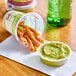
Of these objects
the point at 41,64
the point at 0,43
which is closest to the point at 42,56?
Result: the point at 41,64

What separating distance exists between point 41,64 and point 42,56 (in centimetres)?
4

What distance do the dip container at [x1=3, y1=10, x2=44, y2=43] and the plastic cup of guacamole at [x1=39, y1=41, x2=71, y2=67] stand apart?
0.53 ft

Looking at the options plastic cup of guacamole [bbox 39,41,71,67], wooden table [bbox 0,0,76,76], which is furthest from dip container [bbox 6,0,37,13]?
plastic cup of guacamole [bbox 39,41,71,67]

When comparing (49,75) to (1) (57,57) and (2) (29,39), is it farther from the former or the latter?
(2) (29,39)

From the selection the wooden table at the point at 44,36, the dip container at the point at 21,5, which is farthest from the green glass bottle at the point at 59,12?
the dip container at the point at 21,5

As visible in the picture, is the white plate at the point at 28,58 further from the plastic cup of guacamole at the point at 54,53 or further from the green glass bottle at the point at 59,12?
the green glass bottle at the point at 59,12

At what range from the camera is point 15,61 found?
3.68 ft

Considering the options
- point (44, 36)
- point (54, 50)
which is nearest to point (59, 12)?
point (44, 36)

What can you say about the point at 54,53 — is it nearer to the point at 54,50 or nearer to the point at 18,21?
the point at 54,50

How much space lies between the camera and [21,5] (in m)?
1.44

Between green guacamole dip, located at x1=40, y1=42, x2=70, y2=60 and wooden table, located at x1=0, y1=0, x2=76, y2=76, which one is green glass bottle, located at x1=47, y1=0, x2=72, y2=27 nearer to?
wooden table, located at x1=0, y1=0, x2=76, y2=76

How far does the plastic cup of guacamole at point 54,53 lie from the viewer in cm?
106

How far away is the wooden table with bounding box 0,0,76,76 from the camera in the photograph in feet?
3.46

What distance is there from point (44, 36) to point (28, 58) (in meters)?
0.19
